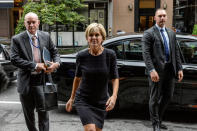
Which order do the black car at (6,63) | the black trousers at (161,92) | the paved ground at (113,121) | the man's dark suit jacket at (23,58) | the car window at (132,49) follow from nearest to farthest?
the man's dark suit jacket at (23,58) → the black trousers at (161,92) → the paved ground at (113,121) → the car window at (132,49) → the black car at (6,63)

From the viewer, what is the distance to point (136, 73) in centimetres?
499

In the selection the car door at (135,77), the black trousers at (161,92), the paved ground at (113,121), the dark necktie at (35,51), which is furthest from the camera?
the car door at (135,77)

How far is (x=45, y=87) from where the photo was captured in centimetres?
357

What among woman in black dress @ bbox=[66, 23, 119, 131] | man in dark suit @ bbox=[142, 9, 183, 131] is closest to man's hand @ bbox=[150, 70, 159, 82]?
man in dark suit @ bbox=[142, 9, 183, 131]

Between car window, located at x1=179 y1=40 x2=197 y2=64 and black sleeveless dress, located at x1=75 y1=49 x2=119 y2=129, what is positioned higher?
car window, located at x1=179 y1=40 x2=197 y2=64

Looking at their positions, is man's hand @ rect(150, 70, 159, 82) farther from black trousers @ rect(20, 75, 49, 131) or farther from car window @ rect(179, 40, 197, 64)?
black trousers @ rect(20, 75, 49, 131)

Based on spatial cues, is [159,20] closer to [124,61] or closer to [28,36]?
[124,61]

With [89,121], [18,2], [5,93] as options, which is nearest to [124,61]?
[89,121]

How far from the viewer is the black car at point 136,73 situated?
4867 millimetres

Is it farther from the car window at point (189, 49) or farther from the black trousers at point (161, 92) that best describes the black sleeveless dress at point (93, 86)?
the car window at point (189, 49)

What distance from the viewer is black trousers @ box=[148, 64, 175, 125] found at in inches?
171

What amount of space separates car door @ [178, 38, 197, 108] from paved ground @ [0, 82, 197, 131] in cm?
45

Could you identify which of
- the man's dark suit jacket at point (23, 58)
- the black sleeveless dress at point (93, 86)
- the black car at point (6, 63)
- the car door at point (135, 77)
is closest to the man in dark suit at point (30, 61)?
the man's dark suit jacket at point (23, 58)

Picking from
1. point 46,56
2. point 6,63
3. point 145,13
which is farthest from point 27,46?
point 145,13
